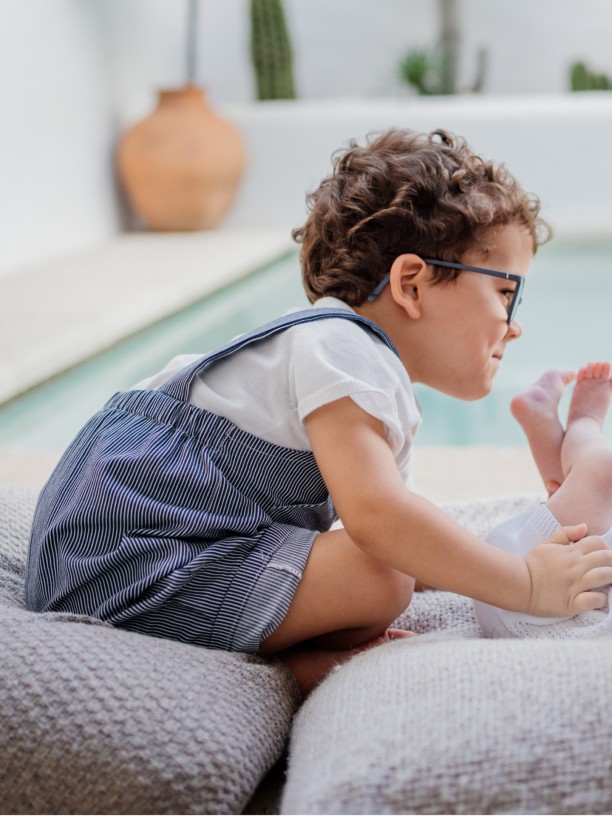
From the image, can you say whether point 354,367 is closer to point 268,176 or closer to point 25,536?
point 25,536

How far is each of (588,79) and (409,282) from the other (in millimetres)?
6344

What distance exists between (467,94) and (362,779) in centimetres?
728

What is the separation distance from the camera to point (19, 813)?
82 cm

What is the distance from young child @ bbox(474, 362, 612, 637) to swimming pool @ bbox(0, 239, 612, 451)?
998 mm

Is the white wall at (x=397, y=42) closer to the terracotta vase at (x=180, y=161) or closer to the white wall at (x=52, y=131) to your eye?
the terracotta vase at (x=180, y=161)

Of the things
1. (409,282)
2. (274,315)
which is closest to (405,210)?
(409,282)

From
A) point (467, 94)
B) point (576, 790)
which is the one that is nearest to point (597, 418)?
point (576, 790)

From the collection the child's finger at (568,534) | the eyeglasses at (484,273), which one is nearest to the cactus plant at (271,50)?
the eyeglasses at (484,273)

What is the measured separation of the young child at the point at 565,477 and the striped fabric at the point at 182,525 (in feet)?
0.75

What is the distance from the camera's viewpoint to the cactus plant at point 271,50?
668 cm

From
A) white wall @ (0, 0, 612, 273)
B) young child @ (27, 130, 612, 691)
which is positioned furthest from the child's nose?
white wall @ (0, 0, 612, 273)

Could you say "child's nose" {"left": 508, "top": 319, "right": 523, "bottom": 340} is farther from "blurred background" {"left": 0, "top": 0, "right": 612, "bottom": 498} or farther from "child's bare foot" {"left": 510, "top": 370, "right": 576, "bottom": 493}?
"blurred background" {"left": 0, "top": 0, "right": 612, "bottom": 498}

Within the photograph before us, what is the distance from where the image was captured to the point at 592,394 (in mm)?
1425

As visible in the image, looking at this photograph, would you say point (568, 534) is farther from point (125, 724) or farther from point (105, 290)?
point (105, 290)
